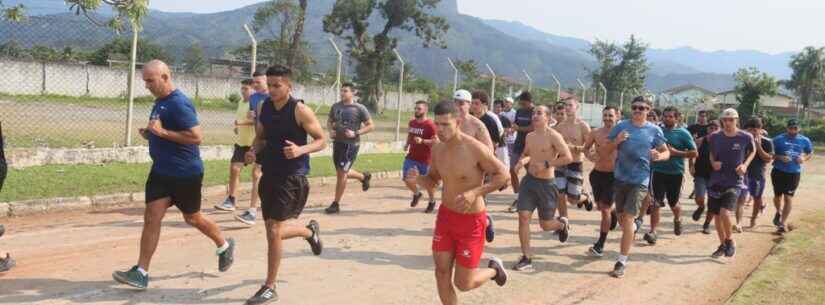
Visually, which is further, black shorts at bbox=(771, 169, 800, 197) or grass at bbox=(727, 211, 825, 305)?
black shorts at bbox=(771, 169, 800, 197)

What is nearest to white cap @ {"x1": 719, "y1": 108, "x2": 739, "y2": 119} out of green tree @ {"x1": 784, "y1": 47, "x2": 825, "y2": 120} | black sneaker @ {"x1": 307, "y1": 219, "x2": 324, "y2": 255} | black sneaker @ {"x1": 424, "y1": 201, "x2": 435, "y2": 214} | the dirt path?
the dirt path

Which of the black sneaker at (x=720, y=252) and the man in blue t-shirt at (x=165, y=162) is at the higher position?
the man in blue t-shirt at (x=165, y=162)

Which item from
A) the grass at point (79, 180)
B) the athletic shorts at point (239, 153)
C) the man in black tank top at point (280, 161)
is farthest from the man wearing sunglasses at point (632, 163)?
the grass at point (79, 180)

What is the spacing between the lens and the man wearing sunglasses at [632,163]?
7508 millimetres

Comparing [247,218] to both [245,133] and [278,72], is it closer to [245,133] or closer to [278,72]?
[245,133]

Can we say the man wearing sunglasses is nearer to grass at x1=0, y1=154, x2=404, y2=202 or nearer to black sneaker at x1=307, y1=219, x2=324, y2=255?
black sneaker at x1=307, y1=219, x2=324, y2=255

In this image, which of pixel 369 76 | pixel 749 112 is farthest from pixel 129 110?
pixel 749 112

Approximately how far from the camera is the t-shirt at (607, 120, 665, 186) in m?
7.60

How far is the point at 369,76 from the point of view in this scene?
4194 cm

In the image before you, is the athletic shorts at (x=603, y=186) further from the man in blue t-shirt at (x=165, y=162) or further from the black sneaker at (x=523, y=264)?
the man in blue t-shirt at (x=165, y=162)

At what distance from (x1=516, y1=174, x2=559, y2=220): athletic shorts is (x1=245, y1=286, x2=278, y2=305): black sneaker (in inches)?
117

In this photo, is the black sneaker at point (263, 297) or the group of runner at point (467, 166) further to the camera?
the black sneaker at point (263, 297)

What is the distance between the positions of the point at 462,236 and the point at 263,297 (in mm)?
1703

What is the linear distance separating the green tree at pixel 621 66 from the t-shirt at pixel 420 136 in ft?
185
